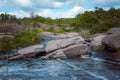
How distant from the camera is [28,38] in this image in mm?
31109

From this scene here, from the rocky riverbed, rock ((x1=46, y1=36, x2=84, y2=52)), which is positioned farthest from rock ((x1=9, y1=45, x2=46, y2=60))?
rock ((x1=46, y1=36, x2=84, y2=52))

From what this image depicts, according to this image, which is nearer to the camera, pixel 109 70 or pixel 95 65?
pixel 109 70

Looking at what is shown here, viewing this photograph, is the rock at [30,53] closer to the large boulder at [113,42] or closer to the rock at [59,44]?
the rock at [59,44]

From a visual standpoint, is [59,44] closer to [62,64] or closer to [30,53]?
[30,53]

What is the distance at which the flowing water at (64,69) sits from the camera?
16.8 m

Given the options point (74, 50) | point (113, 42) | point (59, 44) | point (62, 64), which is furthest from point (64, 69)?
point (113, 42)

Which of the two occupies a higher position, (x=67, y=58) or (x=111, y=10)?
(x=111, y=10)

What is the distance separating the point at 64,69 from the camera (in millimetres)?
19406

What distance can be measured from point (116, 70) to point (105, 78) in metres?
2.68

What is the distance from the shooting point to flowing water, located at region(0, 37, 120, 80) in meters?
16.8

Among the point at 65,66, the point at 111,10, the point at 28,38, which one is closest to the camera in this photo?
the point at 65,66

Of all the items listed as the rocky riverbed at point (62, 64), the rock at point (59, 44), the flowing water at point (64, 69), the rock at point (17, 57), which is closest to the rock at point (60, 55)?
the rocky riverbed at point (62, 64)

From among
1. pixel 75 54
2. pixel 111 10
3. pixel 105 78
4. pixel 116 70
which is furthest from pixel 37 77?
pixel 111 10

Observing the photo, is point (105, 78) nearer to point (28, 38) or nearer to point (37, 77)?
point (37, 77)
